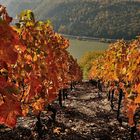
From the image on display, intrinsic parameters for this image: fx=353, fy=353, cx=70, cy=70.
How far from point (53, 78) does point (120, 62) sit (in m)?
11.8

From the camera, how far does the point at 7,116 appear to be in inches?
208

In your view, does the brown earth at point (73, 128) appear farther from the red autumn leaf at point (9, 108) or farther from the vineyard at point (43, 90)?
the red autumn leaf at point (9, 108)

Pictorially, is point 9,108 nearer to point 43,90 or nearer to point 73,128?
point 43,90

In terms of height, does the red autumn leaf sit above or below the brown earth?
above

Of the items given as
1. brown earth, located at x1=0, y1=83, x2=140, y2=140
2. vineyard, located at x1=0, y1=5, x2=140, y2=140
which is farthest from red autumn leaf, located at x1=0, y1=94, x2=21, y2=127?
brown earth, located at x1=0, y1=83, x2=140, y2=140

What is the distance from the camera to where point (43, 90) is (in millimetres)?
17109

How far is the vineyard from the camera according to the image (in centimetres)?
529

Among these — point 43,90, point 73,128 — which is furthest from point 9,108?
point 73,128

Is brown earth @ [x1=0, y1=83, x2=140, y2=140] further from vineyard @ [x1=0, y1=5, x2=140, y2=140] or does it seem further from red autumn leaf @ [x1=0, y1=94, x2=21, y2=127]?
red autumn leaf @ [x1=0, y1=94, x2=21, y2=127]

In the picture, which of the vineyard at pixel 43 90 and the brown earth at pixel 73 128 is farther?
the brown earth at pixel 73 128

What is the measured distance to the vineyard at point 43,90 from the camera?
5289 millimetres

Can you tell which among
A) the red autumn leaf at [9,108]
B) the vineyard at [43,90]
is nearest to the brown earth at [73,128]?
the vineyard at [43,90]

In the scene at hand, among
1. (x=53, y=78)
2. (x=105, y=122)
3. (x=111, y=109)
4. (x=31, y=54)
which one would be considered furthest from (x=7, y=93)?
(x=111, y=109)

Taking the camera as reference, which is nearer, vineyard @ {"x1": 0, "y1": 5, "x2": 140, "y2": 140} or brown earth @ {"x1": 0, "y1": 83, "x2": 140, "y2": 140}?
vineyard @ {"x1": 0, "y1": 5, "x2": 140, "y2": 140}
